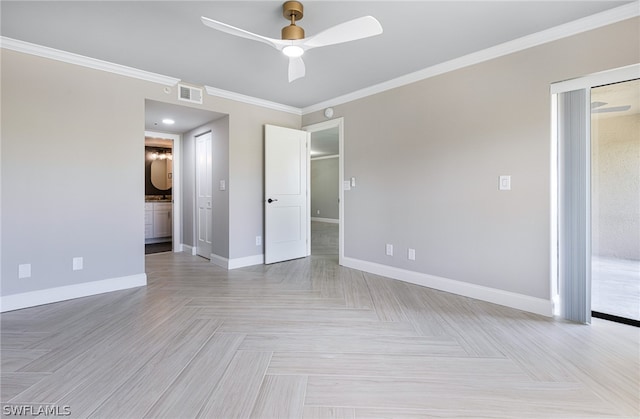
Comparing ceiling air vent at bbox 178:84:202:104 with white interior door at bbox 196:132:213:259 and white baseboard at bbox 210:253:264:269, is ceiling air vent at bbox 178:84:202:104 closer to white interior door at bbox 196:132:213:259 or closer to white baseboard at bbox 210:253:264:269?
white interior door at bbox 196:132:213:259

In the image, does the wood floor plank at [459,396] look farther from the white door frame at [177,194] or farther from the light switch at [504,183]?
the white door frame at [177,194]

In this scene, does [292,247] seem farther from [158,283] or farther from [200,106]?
[200,106]

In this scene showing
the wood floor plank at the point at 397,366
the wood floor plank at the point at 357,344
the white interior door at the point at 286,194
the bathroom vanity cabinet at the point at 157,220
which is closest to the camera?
the wood floor plank at the point at 397,366

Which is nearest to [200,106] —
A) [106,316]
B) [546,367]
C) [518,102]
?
[106,316]

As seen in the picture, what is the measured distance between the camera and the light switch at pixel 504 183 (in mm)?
2676

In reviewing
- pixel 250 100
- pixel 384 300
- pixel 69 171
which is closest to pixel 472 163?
pixel 384 300

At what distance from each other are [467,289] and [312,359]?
1.91m

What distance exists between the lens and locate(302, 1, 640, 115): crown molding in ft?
6.96

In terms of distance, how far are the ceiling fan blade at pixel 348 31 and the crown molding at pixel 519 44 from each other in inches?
59.6

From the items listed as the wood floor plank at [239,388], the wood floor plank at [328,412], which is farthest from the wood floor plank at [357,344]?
the wood floor plank at [328,412]

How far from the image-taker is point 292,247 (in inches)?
183

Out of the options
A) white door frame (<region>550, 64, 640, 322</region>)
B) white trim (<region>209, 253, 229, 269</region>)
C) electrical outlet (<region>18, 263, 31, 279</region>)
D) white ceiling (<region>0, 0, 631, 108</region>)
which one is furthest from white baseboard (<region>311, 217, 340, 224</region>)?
electrical outlet (<region>18, 263, 31, 279</region>)

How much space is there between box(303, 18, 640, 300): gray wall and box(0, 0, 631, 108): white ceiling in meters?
0.27

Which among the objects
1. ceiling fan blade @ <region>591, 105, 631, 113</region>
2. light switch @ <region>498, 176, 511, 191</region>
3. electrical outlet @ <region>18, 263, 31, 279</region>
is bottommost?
electrical outlet @ <region>18, 263, 31, 279</region>
